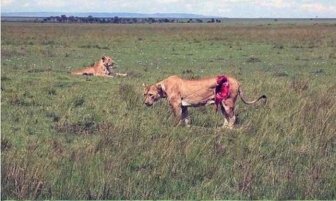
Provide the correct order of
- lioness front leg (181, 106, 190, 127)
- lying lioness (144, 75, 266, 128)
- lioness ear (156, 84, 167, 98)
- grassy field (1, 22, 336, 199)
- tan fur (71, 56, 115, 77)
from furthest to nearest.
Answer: tan fur (71, 56, 115, 77), lioness ear (156, 84, 167, 98), lying lioness (144, 75, 266, 128), lioness front leg (181, 106, 190, 127), grassy field (1, 22, 336, 199)

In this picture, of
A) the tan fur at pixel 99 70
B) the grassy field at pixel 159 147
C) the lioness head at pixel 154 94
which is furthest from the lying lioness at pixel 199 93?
the tan fur at pixel 99 70

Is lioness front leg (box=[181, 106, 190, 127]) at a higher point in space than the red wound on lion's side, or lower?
lower

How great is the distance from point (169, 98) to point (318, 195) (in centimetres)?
458

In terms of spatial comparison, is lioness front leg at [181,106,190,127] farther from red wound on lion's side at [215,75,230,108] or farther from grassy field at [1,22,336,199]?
red wound on lion's side at [215,75,230,108]

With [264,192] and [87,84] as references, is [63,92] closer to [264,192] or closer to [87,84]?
[87,84]

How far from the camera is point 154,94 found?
1070 cm

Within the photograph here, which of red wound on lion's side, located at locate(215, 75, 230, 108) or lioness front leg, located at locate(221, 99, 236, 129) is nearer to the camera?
lioness front leg, located at locate(221, 99, 236, 129)

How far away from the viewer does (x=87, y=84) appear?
15867 mm

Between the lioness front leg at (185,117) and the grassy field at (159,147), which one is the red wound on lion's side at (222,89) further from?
the lioness front leg at (185,117)

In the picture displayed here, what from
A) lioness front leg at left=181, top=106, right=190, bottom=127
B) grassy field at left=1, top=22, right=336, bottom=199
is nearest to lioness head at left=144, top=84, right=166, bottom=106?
grassy field at left=1, top=22, right=336, bottom=199

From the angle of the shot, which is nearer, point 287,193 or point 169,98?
point 287,193

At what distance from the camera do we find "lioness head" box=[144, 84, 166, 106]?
10.7m

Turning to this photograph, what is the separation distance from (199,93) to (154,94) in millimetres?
876

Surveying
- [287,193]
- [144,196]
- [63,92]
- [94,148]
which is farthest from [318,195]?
[63,92]
